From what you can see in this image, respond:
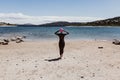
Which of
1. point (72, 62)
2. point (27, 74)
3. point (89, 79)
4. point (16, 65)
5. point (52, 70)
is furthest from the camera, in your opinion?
point (72, 62)

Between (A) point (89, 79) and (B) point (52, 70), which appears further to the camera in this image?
(B) point (52, 70)

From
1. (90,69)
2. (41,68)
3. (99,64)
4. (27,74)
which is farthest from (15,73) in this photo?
(99,64)

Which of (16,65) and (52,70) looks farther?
(16,65)

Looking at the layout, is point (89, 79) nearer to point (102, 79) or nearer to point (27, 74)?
point (102, 79)

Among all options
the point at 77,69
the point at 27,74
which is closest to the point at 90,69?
the point at 77,69

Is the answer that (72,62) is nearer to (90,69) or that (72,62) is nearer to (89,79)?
(90,69)

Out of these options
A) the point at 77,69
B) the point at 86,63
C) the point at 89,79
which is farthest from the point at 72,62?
the point at 89,79

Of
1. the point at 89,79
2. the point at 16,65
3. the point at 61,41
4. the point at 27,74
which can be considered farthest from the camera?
the point at 61,41

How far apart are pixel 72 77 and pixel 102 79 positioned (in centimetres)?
134

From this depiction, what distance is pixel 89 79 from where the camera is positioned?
12445mm

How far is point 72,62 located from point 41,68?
8.67 ft

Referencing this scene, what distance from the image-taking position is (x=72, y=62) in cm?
1689

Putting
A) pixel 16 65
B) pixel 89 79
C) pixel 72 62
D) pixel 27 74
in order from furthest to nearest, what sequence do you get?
pixel 72 62 → pixel 16 65 → pixel 27 74 → pixel 89 79

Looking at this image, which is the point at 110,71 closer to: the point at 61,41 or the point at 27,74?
the point at 27,74
